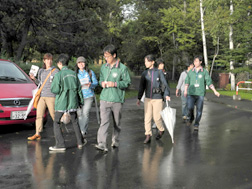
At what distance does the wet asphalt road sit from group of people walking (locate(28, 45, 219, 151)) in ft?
1.17

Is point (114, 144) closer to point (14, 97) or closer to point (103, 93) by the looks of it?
point (103, 93)

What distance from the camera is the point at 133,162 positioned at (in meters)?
6.27

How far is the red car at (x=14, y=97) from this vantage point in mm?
8609

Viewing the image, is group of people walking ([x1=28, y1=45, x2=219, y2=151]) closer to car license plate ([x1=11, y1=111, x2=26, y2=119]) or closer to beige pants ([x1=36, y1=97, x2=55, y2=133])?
beige pants ([x1=36, y1=97, x2=55, y2=133])

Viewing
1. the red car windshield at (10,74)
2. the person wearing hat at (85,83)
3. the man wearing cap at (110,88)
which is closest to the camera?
the man wearing cap at (110,88)

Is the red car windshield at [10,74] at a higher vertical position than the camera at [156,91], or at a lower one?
higher

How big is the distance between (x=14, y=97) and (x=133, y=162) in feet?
12.7

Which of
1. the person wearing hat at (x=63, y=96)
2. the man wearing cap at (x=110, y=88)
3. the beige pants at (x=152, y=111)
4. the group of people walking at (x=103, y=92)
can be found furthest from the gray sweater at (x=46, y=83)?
the beige pants at (x=152, y=111)

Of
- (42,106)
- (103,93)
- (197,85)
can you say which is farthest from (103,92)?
(197,85)

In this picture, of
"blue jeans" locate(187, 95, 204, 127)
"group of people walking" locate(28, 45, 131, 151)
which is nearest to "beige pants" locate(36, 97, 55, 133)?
"group of people walking" locate(28, 45, 131, 151)

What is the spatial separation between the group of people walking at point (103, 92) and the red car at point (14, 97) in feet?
2.55

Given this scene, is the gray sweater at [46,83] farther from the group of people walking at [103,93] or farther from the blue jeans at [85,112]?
the group of people walking at [103,93]

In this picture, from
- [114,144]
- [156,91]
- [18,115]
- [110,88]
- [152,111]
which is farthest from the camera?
[18,115]

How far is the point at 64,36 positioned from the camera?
3094 cm
